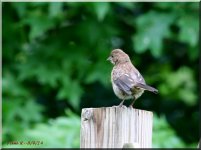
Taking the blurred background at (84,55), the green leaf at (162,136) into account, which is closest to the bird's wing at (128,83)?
the green leaf at (162,136)

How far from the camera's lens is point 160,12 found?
26.8 feet

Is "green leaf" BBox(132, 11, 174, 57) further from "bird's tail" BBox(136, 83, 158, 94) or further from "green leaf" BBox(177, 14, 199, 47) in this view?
"bird's tail" BBox(136, 83, 158, 94)

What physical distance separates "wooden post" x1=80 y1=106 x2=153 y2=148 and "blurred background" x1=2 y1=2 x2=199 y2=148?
427 centimetres

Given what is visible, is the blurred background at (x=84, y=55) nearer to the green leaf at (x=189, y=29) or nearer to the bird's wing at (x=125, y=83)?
the green leaf at (x=189, y=29)

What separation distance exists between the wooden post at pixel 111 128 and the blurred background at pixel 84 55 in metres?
4.27

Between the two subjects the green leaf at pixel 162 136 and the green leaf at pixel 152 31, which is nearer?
the green leaf at pixel 162 136

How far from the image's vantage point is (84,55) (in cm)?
841

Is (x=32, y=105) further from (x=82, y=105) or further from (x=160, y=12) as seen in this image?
(x=160, y=12)

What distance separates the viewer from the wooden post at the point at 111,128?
10.2 ft

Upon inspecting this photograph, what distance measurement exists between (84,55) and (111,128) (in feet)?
17.4

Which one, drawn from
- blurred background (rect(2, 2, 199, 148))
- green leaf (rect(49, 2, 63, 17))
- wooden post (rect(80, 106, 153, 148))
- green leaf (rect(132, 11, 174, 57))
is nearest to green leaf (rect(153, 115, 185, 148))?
blurred background (rect(2, 2, 199, 148))

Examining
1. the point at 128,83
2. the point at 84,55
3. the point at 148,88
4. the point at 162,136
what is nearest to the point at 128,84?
the point at 128,83

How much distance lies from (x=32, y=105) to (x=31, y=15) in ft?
3.62

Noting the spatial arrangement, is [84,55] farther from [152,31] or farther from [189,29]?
[189,29]
